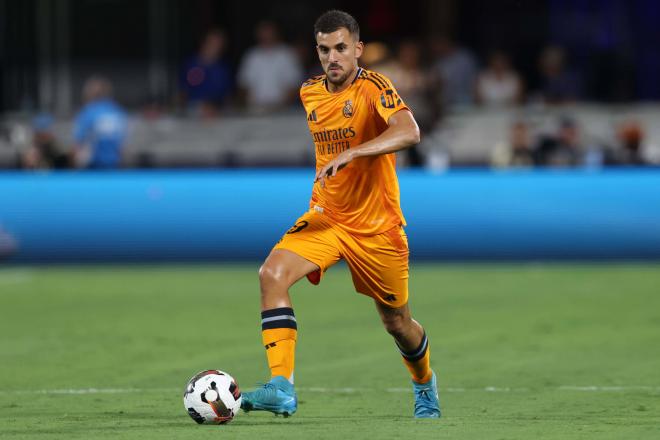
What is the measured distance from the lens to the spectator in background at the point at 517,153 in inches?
767

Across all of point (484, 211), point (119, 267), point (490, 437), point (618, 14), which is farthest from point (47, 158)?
point (490, 437)

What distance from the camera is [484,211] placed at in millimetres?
17406

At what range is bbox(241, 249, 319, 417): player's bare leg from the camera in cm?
732

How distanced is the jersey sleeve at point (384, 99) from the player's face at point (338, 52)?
0.17 m

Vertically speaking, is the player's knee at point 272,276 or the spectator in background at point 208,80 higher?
the player's knee at point 272,276

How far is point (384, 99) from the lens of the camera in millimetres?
7680

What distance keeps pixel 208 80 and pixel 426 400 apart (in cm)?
1639

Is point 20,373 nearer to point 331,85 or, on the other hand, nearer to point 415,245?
point 331,85

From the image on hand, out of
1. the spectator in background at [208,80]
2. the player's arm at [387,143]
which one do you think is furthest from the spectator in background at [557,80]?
the player's arm at [387,143]

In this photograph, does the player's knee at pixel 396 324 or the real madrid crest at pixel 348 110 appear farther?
the player's knee at pixel 396 324

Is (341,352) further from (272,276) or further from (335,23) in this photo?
(335,23)

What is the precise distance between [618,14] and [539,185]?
919 centimetres

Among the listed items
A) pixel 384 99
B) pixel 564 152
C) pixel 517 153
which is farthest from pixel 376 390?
pixel 564 152

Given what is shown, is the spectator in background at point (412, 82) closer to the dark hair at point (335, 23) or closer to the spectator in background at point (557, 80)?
the spectator in background at point (557, 80)
